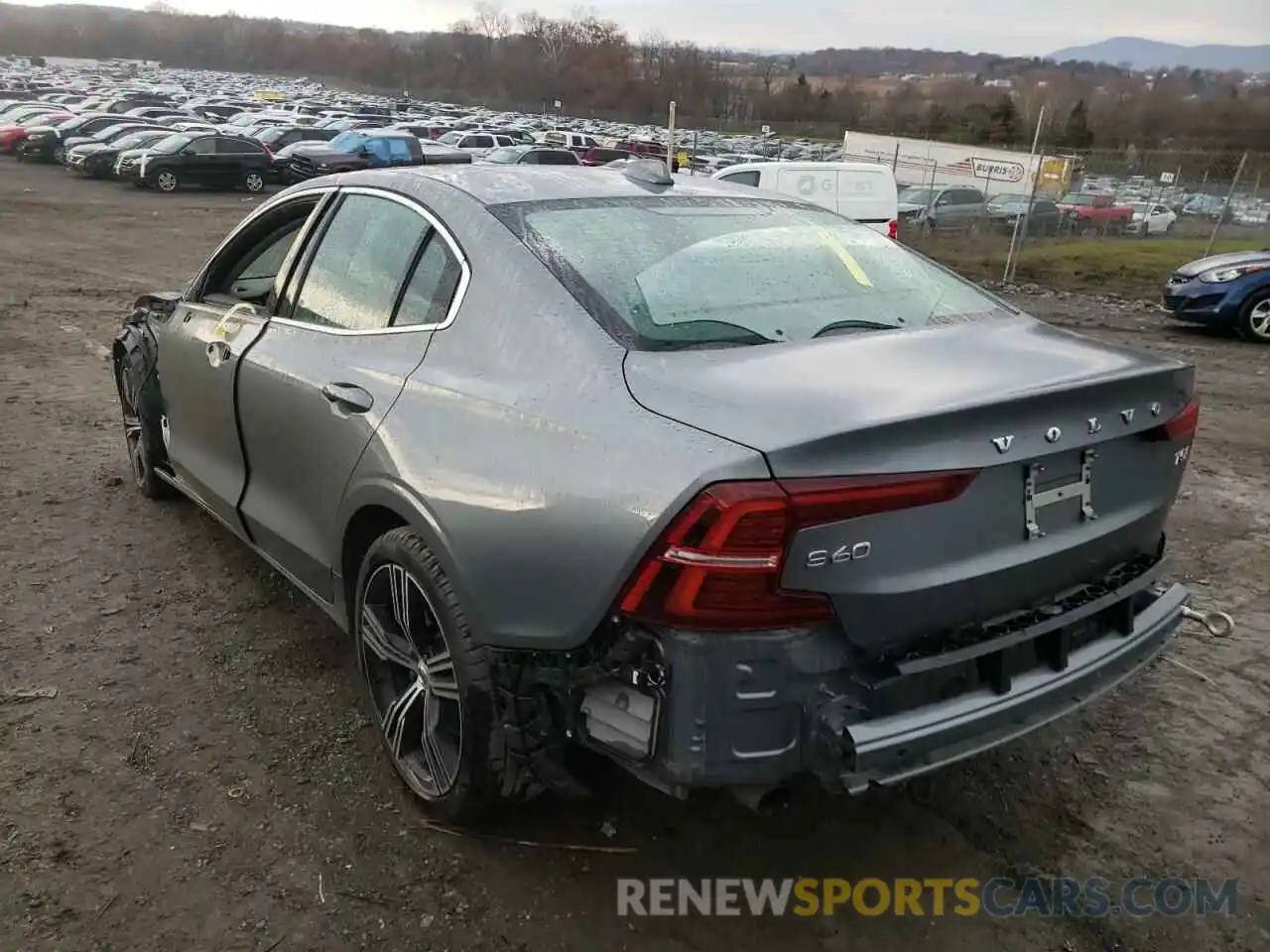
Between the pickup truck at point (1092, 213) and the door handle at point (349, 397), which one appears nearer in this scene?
the door handle at point (349, 397)

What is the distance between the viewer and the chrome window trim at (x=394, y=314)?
272 centimetres

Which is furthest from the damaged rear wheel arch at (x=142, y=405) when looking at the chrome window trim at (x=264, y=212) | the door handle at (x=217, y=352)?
the door handle at (x=217, y=352)

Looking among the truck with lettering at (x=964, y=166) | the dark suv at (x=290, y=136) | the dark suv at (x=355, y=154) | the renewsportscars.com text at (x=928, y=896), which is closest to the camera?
the renewsportscars.com text at (x=928, y=896)

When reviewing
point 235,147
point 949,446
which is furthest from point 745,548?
point 235,147

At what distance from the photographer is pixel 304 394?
3.14 metres

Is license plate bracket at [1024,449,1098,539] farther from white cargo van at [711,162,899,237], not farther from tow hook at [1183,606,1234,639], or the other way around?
white cargo van at [711,162,899,237]

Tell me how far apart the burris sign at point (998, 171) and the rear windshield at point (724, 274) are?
23635 millimetres

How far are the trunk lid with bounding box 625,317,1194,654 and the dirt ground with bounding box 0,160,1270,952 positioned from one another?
82 cm

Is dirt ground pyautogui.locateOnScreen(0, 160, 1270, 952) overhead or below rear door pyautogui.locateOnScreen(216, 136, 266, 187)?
overhead

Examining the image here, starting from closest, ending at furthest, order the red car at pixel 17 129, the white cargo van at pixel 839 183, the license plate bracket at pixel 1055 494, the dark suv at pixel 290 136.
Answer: the license plate bracket at pixel 1055 494 → the white cargo van at pixel 839 183 → the dark suv at pixel 290 136 → the red car at pixel 17 129

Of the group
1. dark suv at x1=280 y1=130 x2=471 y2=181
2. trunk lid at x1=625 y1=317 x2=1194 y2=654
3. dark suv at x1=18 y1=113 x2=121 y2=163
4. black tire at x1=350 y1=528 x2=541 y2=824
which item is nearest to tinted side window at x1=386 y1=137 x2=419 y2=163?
dark suv at x1=280 y1=130 x2=471 y2=181

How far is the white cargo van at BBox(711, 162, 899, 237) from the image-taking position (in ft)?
48.0

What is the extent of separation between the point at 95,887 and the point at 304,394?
4.86 ft

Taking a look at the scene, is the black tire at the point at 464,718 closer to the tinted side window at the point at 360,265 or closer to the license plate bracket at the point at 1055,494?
the tinted side window at the point at 360,265
